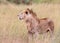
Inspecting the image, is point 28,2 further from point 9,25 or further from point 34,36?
point 34,36

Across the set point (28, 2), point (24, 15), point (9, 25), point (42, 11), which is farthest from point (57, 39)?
point (28, 2)

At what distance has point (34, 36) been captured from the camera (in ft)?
27.2

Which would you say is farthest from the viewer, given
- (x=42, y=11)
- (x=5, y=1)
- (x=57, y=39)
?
(x=5, y=1)

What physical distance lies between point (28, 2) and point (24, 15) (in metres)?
8.32

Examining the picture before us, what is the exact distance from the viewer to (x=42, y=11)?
42.8 ft

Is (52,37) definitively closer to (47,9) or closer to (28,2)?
(47,9)

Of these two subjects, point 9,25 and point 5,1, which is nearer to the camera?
point 9,25

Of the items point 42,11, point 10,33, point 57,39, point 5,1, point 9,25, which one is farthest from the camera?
point 5,1

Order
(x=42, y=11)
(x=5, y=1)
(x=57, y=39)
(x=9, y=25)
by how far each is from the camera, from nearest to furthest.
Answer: (x=57, y=39) → (x=9, y=25) → (x=42, y=11) → (x=5, y=1)

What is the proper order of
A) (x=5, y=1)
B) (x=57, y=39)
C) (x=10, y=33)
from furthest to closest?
(x=5, y=1), (x=10, y=33), (x=57, y=39)

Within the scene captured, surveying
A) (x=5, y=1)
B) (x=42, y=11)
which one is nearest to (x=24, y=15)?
(x=42, y=11)

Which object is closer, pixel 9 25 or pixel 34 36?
pixel 34 36

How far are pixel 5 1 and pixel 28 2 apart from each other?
1095 millimetres

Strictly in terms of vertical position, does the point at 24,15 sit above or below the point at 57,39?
above
